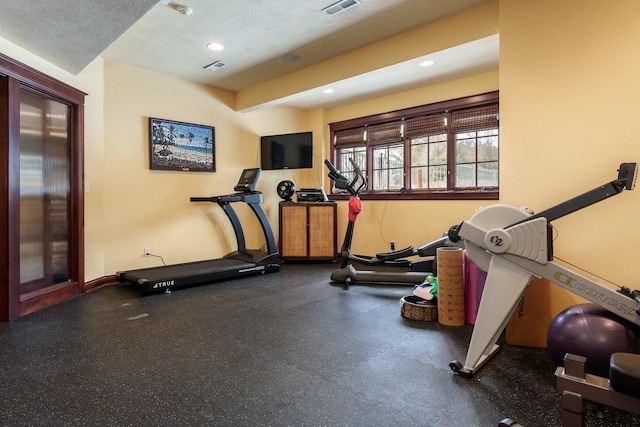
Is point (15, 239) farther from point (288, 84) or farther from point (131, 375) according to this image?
point (288, 84)

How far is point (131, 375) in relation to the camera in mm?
2223

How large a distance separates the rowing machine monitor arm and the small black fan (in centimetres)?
434

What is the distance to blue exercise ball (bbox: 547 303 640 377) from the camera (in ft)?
6.14

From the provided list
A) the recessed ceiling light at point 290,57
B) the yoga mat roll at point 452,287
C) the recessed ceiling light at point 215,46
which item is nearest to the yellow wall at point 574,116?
the yoga mat roll at point 452,287

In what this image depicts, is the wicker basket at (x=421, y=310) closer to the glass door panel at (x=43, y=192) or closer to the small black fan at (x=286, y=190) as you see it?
the small black fan at (x=286, y=190)

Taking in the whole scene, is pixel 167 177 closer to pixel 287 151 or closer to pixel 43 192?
pixel 43 192

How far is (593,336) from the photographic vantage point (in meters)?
1.93

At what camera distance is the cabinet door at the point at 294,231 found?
6176 mm

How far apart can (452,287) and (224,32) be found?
3.51m

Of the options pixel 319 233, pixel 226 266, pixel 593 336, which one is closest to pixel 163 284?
pixel 226 266

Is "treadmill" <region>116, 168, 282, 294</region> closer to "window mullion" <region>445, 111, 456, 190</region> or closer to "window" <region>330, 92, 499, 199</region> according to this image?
"window" <region>330, 92, 499, 199</region>

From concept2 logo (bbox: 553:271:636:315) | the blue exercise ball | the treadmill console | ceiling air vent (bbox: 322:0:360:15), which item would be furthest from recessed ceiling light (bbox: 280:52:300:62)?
the blue exercise ball

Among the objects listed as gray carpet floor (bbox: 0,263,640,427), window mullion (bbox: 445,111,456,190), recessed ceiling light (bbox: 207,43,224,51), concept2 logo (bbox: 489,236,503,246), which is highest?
recessed ceiling light (bbox: 207,43,224,51)

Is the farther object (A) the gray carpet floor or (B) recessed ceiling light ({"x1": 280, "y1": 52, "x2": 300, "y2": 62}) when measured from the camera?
(B) recessed ceiling light ({"x1": 280, "y1": 52, "x2": 300, "y2": 62})
